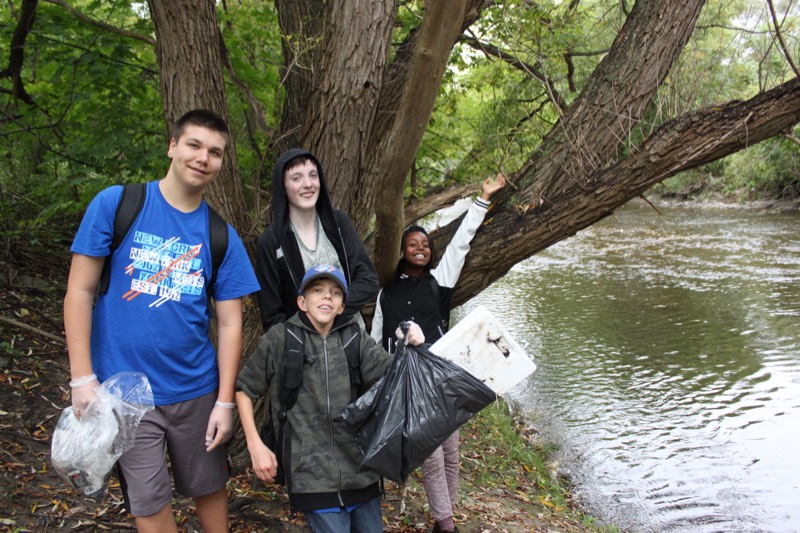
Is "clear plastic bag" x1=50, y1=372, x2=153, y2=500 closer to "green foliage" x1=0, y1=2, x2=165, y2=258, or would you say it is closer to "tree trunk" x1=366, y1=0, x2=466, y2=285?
"tree trunk" x1=366, y1=0, x2=466, y2=285

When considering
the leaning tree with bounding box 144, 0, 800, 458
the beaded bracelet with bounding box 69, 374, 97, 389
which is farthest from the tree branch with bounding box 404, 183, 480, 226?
the beaded bracelet with bounding box 69, 374, 97, 389

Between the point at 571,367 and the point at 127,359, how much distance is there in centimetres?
768

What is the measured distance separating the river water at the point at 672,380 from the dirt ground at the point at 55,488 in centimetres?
122

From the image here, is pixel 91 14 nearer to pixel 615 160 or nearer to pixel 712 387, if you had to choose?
pixel 615 160

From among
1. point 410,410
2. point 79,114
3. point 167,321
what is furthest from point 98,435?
point 79,114

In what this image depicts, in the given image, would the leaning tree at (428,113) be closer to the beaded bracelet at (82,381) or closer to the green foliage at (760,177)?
the beaded bracelet at (82,381)

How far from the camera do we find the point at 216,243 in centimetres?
254

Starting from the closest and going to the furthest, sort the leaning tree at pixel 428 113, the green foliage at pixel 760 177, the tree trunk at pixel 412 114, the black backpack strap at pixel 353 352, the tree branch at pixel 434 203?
the black backpack strap at pixel 353 352 < the tree trunk at pixel 412 114 < the leaning tree at pixel 428 113 < the tree branch at pixel 434 203 < the green foliage at pixel 760 177

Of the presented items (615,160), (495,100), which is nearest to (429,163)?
(495,100)

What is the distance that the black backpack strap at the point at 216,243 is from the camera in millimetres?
2537

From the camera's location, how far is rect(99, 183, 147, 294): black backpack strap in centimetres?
236

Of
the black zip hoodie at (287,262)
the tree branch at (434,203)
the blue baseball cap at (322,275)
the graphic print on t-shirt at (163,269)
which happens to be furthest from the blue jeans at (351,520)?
the tree branch at (434,203)

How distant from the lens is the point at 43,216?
19.1 feet

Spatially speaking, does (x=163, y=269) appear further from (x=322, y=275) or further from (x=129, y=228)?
(x=322, y=275)
